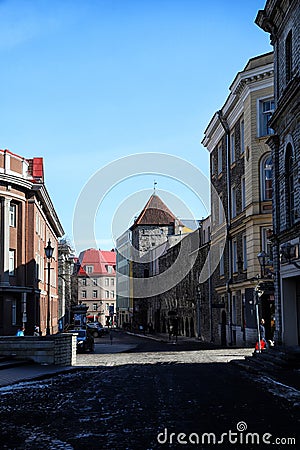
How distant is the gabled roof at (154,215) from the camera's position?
100m

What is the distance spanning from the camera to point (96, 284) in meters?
134

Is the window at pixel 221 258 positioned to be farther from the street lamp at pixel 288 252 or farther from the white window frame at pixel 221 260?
the street lamp at pixel 288 252

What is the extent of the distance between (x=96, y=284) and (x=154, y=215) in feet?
123

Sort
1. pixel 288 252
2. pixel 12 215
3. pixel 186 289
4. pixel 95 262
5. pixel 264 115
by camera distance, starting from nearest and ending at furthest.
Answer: pixel 288 252
pixel 264 115
pixel 12 215
pixel 186 289
pixel 95 262

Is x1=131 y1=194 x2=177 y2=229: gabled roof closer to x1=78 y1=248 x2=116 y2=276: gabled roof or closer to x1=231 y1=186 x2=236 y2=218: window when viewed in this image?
x1=78 y1=248 x2=116 y2=276: gabled roof

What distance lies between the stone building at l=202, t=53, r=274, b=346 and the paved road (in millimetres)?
16734

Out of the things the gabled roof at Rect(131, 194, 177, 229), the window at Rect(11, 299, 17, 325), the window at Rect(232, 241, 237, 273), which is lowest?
the window at Rect(11, 299, 17, 325)

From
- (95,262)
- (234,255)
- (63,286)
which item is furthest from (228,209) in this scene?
(95,262)

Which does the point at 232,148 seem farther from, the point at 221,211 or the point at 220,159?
the point at 221,211

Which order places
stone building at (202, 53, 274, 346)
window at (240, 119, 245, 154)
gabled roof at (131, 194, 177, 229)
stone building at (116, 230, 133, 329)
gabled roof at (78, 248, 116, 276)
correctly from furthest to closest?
1. gabled roof at (78, 248, 116, 276)
2. stone building at (116, 230, 133, 329)
3. gabled roof at (131, 194, 177, 229)
4. window at (240, 119, 245, 154)
5. stone building at (202, 53, 274, 346)

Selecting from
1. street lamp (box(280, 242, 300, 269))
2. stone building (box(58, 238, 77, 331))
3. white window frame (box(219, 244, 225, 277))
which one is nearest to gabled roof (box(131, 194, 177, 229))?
stone building (box(58, 238, 77, 331))

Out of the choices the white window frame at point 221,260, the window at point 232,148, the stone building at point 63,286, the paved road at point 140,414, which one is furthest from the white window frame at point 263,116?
the stone building at point 63,286

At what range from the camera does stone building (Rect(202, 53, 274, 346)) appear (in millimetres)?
35938

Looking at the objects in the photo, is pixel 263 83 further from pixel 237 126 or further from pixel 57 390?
pixel 57 390
